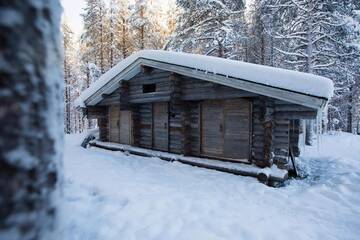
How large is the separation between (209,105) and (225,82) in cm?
180

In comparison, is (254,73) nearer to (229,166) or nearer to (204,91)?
(204,91)

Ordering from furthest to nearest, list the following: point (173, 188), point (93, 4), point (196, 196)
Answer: point (93, 4) → point (173, 188) → point (196, 196)

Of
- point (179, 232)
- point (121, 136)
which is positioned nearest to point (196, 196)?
point (179, 232)

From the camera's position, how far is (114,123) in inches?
550

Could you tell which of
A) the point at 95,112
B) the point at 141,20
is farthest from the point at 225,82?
the point at 141,20

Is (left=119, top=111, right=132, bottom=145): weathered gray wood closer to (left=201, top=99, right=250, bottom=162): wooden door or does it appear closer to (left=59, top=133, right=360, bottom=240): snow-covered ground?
(left=59, top=133, right=360, bottom=240): snow-covered ground

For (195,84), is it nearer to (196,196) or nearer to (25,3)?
(196,196)

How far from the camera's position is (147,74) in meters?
11.3

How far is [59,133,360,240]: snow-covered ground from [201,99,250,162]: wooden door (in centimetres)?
118

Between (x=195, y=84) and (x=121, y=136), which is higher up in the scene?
(x=195, y=84)

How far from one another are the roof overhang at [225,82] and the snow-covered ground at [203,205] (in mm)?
2298

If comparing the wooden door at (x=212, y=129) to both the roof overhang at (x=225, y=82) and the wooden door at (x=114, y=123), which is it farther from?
the wooden door at (x=114, y=123)

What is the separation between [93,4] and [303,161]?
24.1 meters

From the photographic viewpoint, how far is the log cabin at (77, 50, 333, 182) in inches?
293
